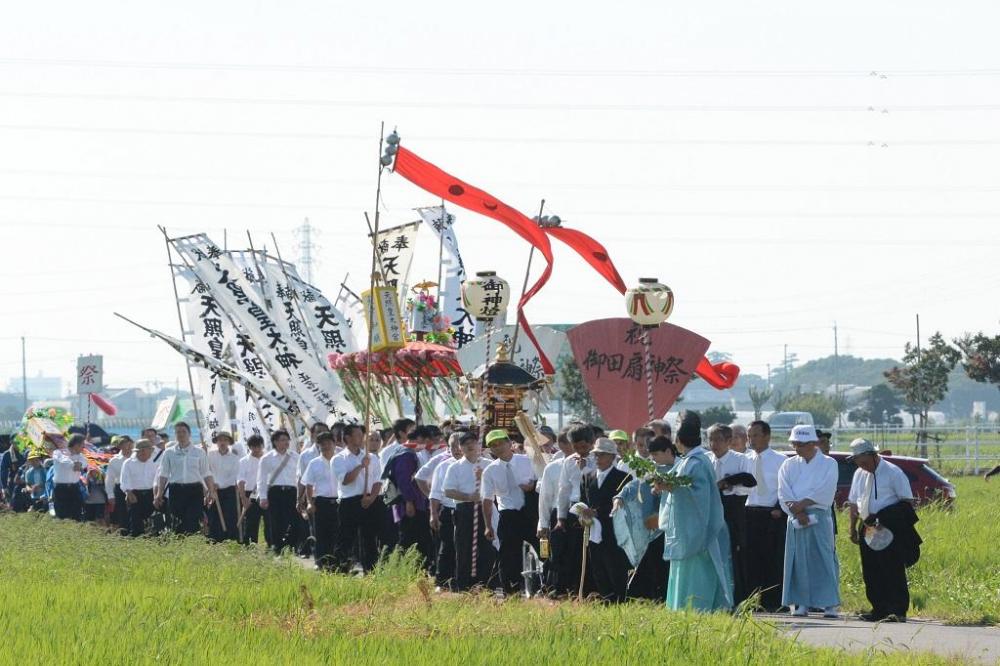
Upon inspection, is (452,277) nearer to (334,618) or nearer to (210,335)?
(210,335)

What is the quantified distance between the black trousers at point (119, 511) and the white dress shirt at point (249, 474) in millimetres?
3319

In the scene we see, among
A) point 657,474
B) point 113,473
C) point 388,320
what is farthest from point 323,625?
point 388,320

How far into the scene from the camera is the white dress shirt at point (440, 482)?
16.6 m

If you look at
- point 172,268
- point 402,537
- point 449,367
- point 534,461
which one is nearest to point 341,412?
point 449,367

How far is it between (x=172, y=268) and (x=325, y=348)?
10.7ft

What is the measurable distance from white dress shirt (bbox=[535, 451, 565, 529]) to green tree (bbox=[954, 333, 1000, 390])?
28849 mm

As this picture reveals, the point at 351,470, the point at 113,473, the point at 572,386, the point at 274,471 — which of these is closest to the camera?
the point at 351,470

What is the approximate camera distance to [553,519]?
14.8m

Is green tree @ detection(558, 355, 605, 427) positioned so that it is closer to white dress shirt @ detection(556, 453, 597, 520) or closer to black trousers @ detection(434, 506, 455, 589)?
black trousers @ detection(434, 506, 455, 589)

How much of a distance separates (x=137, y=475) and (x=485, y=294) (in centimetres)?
544

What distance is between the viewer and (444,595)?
1430 centimetres

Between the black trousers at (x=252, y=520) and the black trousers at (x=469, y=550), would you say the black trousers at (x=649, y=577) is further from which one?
the black trousers at (x=252, y=520)

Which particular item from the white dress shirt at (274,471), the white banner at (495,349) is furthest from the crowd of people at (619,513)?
the white banner at (495,349)

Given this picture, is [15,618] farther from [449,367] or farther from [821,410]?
[821,410]
